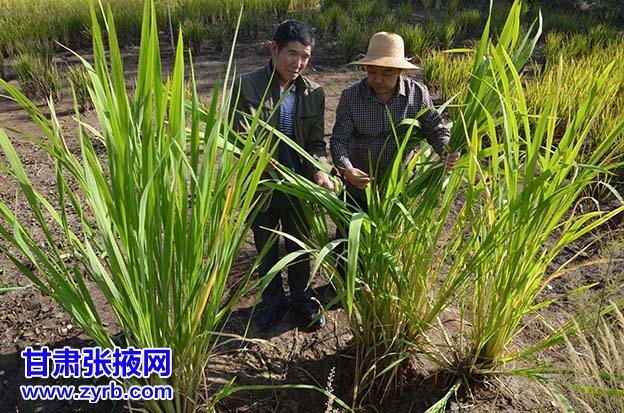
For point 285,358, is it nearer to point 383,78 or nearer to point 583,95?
point 383,78

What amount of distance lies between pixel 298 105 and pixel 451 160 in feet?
1.97

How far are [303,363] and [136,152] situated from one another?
3.12 feet

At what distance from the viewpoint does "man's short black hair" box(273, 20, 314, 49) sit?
56.7 inches

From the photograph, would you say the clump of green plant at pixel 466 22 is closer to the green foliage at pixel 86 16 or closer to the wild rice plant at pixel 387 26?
the wild rice plant at pixel 387 26

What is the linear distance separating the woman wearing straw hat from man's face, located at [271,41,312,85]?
180mm

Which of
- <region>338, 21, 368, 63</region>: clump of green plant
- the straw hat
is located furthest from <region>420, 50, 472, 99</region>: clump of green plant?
the straw hat

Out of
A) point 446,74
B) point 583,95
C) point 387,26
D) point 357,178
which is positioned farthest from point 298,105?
point 387,26

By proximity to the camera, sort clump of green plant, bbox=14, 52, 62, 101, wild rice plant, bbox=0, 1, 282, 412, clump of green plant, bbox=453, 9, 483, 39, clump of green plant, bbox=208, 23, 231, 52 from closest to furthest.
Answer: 1. wild rice plant, bbox=0, 1, 282, 412
2. clump of green plant, bbox=14, 52, 62, 101
3. clump of green plant, bbox=208, 23, 231, 52
4. clump of green plant, bbox=453, 9, 483, 39

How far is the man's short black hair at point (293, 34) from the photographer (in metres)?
1.44

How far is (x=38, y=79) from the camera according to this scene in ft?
13.0

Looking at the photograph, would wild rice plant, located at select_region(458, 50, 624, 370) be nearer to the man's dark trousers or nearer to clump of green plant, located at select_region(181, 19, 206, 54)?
the man's dark trousers

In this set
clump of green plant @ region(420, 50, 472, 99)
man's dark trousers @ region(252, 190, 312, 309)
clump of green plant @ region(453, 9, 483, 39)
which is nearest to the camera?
man's dark trousers @ region(252, 190, 312, 309)

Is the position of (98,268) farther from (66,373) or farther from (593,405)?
(593,405)

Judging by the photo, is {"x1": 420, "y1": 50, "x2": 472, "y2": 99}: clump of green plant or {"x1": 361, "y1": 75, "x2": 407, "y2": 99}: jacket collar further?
{"x1": 420, "y1": 50, "x2": 472, "y2": 99}: clump of green plant
